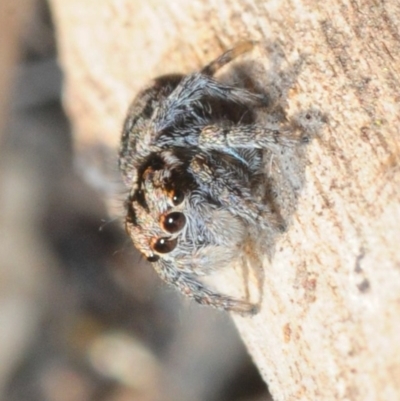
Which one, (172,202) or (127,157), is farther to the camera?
(127,157)

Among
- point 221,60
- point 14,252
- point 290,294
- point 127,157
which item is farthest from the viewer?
point 14,252

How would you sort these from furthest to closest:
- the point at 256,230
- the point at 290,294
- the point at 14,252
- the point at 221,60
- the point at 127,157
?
the point at 14,252 < the point at 127,157 < the point at 221,60 < the point at 256,230 < the point at 290,294

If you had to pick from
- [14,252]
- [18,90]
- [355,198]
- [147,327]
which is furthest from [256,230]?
[18,90]

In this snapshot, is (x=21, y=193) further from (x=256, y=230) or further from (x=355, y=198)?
(x=355, y=198)

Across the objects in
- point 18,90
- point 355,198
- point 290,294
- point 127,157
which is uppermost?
point 18,90

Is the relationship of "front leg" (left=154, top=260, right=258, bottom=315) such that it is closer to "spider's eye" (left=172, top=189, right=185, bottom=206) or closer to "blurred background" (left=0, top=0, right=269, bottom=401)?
"spider's eye" (left=172, top=189, right=185, bottom=206)

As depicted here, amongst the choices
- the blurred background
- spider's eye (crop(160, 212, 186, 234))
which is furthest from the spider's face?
the blurred background
